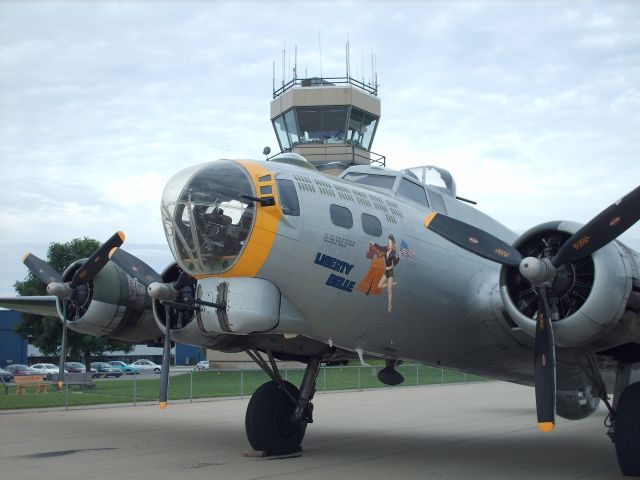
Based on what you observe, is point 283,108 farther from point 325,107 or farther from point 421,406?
point 421,406

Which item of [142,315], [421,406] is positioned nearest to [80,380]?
[421,406]

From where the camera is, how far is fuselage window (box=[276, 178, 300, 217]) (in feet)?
31.1

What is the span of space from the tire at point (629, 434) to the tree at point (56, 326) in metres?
38.3

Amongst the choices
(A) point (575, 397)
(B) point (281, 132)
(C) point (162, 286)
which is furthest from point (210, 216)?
(B) point (281, 132)

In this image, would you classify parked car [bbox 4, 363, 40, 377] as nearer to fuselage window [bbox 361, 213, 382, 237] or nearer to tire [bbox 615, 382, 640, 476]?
fuselage window [bbox 361, 213, 382, 237]

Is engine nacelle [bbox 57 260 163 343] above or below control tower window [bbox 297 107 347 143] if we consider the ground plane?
below

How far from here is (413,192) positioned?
12.2m

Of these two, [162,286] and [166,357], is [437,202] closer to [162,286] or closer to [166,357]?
[162,286]

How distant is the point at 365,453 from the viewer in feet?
40.7

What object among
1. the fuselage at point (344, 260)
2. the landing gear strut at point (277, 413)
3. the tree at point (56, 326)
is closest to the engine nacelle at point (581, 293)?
the fuselage at point (344, 260)

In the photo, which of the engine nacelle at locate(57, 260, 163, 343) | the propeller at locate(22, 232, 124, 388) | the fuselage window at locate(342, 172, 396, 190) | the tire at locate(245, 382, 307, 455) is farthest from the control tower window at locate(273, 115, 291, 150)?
the tire at locate(245, 382, 307, 455)

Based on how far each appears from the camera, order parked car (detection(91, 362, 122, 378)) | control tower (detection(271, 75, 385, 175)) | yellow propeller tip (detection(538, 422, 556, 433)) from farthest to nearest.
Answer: parked car (detection(91, 362, 122, 378)) < control tower (detection(271, 75, 385, 175)) < yellow propeller tip (detection(538, 422, 556, 433))

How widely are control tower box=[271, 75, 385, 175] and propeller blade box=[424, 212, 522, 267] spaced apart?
26357 millimetres

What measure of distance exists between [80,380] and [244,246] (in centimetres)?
2171
